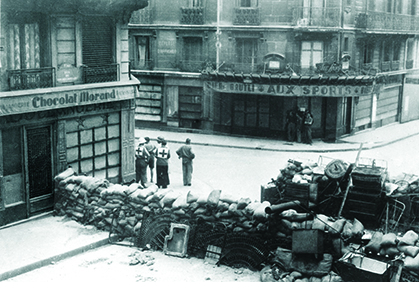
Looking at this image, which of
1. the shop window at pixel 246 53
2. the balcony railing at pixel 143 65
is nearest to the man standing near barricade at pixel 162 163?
the shop window at pixel 246 53

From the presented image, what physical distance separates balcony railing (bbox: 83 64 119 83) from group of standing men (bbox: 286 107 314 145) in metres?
13.5

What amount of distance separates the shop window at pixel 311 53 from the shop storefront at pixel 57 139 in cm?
1391

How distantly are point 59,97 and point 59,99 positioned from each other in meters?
0.06

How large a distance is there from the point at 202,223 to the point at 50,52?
723 cm

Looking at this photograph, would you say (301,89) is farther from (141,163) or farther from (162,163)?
(141,163)

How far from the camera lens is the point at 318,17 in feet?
98.2

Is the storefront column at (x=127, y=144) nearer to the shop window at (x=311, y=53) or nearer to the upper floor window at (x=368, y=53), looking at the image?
the shop window at (x=311, y=53)

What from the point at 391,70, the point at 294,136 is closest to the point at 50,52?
the point at 294,136

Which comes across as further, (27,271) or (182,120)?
(182,120)

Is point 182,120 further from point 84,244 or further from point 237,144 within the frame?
point 84,244

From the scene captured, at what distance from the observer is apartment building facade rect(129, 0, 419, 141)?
29.9m

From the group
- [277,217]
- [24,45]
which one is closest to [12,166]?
[24,45]

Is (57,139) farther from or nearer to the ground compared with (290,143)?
farther from the ground

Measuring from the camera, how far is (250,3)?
31453 millimetres
